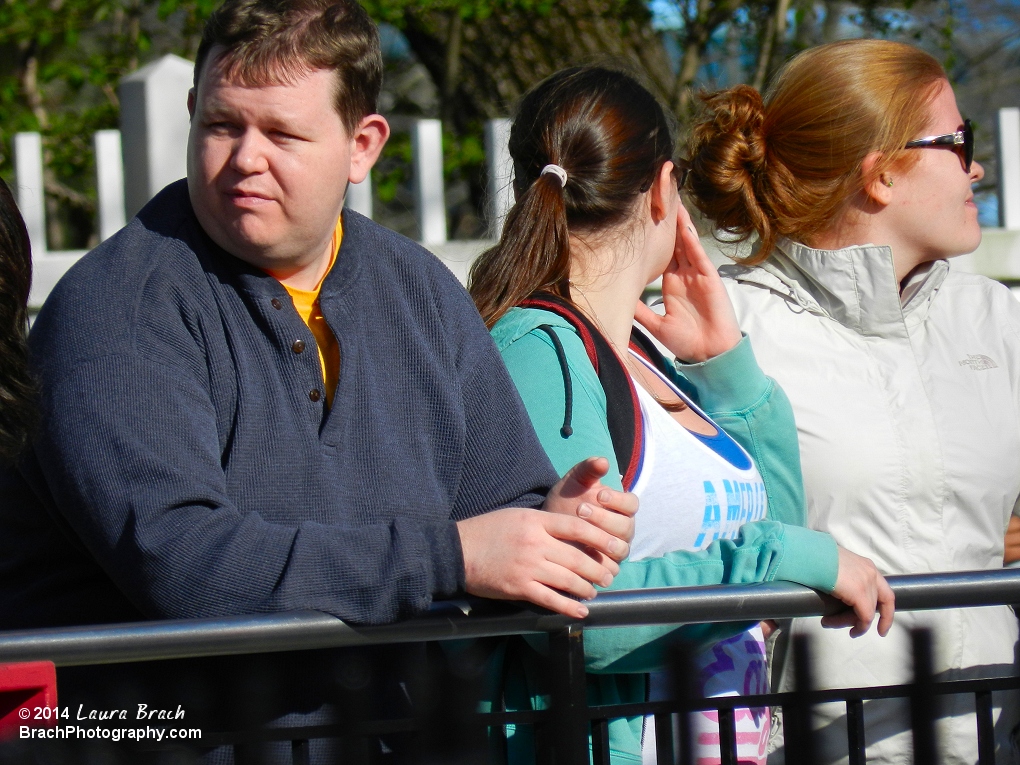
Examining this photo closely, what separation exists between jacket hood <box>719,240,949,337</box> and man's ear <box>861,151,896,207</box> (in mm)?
124

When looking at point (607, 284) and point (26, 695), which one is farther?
point (607, 284)

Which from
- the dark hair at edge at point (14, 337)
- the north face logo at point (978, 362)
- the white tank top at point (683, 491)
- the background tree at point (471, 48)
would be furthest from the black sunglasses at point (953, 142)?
the background tree at point (471, 48)

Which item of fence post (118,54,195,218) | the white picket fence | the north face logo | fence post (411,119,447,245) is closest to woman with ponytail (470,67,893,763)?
the north face logo

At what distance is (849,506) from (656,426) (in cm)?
58

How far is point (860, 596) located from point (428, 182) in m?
2.63

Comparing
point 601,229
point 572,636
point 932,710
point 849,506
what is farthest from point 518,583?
point 849,506

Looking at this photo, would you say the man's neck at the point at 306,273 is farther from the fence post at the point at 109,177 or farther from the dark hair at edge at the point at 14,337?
the fence post at the point at 109,177

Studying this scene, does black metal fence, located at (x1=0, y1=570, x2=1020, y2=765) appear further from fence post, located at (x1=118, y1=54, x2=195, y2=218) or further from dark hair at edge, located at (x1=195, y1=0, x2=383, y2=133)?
fence post, located at (x1=118, y1=54, x2=195, y2=218)

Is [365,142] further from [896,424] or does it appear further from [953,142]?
[953,142]

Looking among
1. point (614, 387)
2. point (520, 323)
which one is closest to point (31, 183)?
point (520, 323)

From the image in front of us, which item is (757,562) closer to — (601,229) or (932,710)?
(932,710)

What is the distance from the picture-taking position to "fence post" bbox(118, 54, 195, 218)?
3668mm

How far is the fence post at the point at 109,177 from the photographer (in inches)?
154

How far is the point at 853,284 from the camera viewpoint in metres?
2.40
